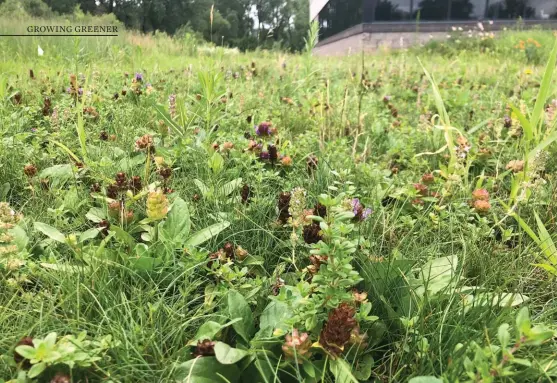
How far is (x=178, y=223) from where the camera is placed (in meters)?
1.29

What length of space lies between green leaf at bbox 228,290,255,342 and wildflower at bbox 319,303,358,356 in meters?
0.18

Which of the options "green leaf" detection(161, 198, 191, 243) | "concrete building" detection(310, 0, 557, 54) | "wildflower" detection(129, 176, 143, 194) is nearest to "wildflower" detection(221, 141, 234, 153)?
"wildflower" detection(129, 176, 143, 194)

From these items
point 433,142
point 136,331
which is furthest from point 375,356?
point 433,142

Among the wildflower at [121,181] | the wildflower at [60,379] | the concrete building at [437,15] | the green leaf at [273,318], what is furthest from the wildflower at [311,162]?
the concrete building at [437,15]

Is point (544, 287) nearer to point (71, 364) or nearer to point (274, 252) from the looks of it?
point (274, 252)

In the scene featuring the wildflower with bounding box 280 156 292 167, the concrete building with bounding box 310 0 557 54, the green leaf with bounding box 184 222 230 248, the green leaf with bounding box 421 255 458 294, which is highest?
the concrete building with bounding box 310 0 557 54

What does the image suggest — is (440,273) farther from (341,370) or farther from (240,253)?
(240,253)

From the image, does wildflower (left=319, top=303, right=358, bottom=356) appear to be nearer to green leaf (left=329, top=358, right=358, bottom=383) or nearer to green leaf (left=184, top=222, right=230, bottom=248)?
green leaf (left=329, top=358, right=358, bottom=383)

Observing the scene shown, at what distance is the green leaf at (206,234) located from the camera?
124 cm

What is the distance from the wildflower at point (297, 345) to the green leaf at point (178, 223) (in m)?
0.47

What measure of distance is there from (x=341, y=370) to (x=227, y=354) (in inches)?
9.4

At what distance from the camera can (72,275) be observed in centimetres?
110

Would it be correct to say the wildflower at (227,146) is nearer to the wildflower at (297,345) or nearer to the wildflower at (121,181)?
the wildflower at (121,181)

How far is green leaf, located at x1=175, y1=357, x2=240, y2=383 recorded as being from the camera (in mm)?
876
